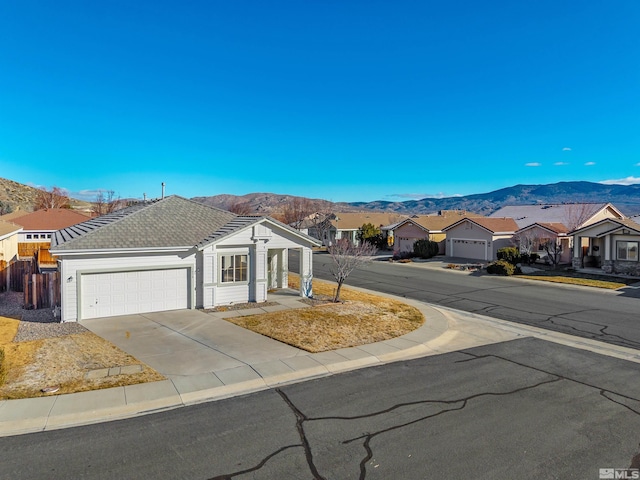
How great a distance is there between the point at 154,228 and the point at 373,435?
14.6m

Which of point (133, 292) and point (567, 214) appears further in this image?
point (567, 214)

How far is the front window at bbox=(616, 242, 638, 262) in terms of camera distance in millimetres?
31766

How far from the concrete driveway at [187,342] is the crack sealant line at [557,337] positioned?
8455 mm

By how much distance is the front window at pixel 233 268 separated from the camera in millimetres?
19391

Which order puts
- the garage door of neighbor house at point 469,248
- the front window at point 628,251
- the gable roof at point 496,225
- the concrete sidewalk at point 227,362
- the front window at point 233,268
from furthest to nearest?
the garage door of neighbor house at point 469,248
the gable roof at point 496,225
the front window at point 628,251
the front window at point 233,268
the concrete sidewalk at point 227,362

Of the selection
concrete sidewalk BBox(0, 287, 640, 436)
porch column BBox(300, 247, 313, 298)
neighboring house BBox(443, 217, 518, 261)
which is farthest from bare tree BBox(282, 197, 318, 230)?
concrete sidewalk BBox(0, 287, 640, 436)

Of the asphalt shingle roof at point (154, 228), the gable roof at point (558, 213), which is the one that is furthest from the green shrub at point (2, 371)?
the gable roof at point (558, 213)

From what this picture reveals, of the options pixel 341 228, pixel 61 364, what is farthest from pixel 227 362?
pixel 341 228

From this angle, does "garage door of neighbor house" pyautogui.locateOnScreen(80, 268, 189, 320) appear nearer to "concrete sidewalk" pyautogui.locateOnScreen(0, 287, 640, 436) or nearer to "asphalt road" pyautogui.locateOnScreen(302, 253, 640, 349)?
"concrete sidewalk" pyautogui.locateOnScreen(0, 287, 640, 436)

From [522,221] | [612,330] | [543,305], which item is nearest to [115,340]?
[612,330]

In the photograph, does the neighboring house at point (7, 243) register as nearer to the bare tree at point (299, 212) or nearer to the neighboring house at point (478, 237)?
the neighboring house at point (478, 237)

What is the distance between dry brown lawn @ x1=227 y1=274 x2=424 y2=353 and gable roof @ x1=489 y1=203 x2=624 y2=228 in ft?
108

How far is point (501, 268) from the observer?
1281 inches

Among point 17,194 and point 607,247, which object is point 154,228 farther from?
point 17,194
